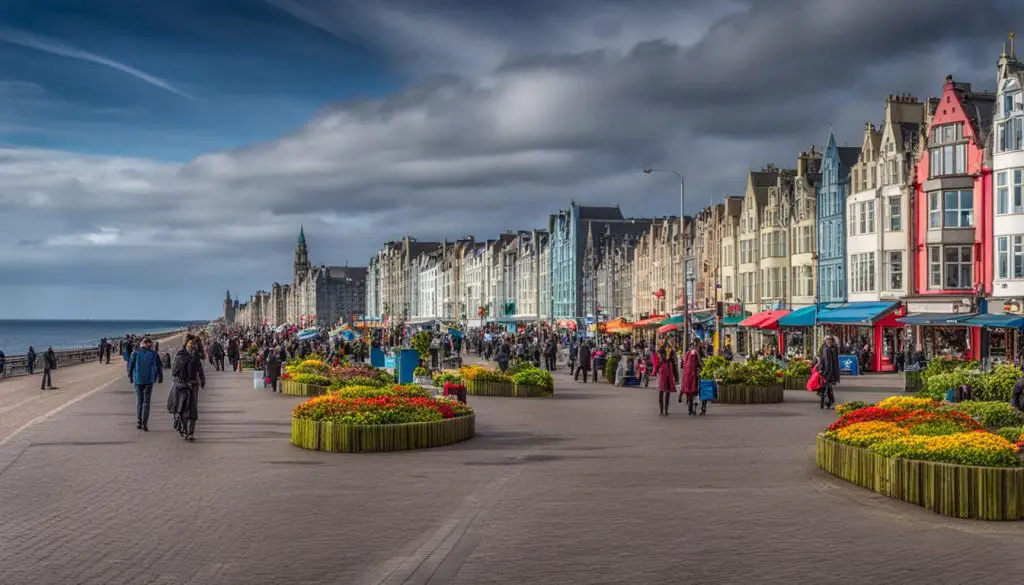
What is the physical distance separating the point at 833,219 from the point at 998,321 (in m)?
20.1

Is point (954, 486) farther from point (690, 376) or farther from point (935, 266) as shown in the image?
point (935, 266)

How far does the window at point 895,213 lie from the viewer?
166 ft

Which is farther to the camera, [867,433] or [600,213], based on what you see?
[600,213]

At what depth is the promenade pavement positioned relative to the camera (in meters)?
9.45

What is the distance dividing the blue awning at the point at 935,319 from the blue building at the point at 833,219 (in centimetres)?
1003

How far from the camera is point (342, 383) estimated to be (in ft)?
98.1

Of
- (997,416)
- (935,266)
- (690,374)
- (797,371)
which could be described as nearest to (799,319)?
(935,266)

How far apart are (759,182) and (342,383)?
47.3 m

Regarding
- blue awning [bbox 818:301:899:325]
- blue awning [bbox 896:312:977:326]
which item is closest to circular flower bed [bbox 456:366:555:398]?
blue awning [bbox 896:312:977:326]

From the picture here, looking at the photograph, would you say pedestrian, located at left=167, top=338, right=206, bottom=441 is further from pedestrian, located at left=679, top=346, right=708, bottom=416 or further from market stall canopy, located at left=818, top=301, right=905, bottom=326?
market stall canopy, located at left=818, top=301, right=905, bottom=326

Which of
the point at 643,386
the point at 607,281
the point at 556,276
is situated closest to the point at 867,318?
the point at 643,386

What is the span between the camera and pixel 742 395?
29.1m

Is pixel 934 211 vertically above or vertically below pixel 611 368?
above

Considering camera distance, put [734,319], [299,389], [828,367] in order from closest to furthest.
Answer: [828,367] → [299,389] → [734,319]
